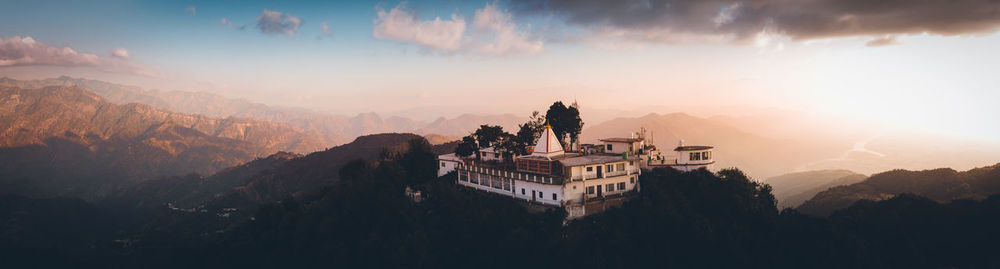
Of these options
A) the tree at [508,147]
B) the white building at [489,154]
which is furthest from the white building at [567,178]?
the white building at [489,154]

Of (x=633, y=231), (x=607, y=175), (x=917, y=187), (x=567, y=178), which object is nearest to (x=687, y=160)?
(x=607, y=175)

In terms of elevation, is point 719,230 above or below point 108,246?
above

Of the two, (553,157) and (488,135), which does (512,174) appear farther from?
(488,135)

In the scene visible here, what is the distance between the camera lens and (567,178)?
49219 millimetres

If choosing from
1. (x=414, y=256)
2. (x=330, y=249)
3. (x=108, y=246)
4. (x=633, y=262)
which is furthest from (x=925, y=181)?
(x=108, y=246)

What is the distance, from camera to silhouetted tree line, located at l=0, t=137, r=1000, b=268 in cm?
4703

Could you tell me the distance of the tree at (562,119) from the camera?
64.9 meters

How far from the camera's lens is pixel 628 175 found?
5250cm

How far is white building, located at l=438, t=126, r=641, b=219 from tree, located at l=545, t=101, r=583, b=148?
7.78m

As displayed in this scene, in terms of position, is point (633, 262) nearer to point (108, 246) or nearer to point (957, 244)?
point (957, 244)

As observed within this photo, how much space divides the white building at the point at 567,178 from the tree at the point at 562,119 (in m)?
7.78

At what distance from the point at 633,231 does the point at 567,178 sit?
8.46 m

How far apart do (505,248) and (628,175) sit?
623 inches

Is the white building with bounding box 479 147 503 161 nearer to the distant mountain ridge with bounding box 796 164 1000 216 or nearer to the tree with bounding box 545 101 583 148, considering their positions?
the tree with bounding box 545 101 583 148
